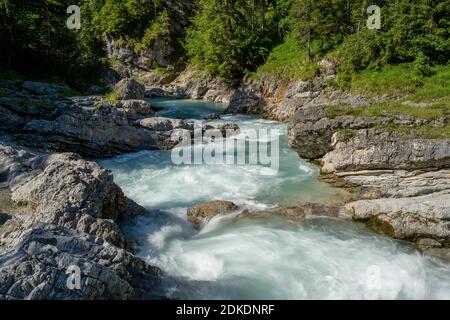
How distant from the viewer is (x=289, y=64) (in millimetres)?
42906

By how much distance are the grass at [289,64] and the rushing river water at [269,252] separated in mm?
23016

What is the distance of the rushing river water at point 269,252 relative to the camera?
1090 centimetres

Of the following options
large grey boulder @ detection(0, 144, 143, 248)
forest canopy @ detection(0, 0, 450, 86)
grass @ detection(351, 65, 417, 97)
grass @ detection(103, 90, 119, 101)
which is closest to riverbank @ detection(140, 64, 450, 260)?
large grey boulder @ detection(0, 144, 143, 248)

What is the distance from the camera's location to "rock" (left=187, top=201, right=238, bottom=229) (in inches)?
593

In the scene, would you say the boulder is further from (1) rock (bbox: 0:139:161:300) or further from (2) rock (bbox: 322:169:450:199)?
(2) rock (bbox: 322:169:450:199)

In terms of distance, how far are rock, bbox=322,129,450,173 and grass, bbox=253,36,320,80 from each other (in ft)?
72.4

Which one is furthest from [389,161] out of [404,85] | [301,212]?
[404,85]

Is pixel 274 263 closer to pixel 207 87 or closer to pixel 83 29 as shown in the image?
pixel 207 87

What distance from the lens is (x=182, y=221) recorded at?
1512cm

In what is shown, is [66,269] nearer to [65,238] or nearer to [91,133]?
[65,238]

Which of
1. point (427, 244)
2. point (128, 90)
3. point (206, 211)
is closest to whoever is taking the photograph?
point (427, 244)

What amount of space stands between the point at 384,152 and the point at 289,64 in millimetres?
28105
